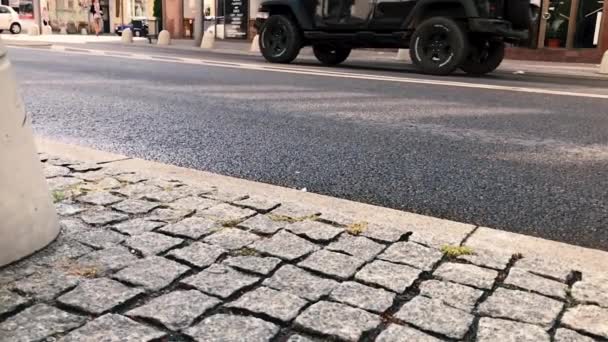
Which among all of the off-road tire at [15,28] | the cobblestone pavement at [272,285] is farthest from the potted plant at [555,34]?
the off-road tire at [15,28]

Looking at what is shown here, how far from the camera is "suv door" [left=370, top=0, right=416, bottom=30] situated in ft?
35.9

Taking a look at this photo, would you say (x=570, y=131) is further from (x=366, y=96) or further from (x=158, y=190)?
(x=158, y=190)

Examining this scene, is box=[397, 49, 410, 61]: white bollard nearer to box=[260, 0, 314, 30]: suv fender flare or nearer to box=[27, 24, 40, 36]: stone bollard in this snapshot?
box=[260, 0, 314, 30]: suv fender flare

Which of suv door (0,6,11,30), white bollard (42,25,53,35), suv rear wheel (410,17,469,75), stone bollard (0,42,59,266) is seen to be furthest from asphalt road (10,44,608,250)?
suv door (0,6,11,30)

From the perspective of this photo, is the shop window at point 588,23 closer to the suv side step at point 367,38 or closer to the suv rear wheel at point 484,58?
the suv rear wheel at point 484,58

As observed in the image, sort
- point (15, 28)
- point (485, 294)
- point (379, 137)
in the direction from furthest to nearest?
point (15, 28), point (379, 137), point (485, 294)

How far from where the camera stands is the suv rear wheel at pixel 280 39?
1239 cm

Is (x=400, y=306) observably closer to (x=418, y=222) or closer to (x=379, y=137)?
(x=418, y=222)

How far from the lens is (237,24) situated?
24.2 meters

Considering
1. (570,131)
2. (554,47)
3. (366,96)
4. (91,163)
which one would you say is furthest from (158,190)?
(554,47)

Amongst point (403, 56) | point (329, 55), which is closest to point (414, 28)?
point (329, 55)

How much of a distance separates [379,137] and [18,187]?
124 inches

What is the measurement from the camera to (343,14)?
1153 centimetres

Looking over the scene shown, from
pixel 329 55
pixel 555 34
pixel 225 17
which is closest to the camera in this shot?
pixel 329 55
